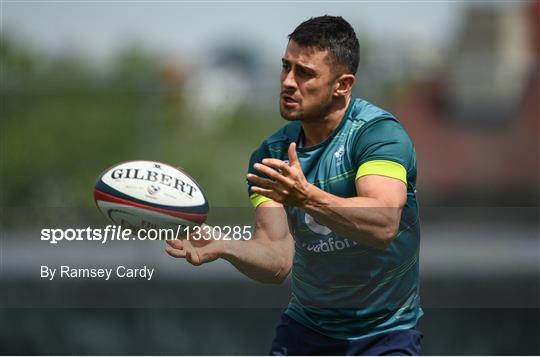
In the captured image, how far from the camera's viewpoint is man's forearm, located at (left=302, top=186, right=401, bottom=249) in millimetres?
5051

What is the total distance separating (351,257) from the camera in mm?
5609

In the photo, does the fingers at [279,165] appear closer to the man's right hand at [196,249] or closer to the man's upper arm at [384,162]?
the man's upper arm at [384,162]

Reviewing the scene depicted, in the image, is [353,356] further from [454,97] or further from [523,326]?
[454,97]

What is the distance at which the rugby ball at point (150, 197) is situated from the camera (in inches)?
228

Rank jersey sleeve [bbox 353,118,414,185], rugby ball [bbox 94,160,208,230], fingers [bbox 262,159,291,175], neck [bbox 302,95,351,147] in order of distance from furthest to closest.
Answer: rugby ball [bbox 94,160,208,230]
neck [bbox 302,95,351,147]
jersey sleeve [bbox 353,118,414,185]
fingers [bbox 262,159,291,175]

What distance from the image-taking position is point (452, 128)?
52.7 ft

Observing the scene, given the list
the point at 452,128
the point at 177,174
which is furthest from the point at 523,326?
the point at 452,128

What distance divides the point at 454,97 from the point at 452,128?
48 centimetres

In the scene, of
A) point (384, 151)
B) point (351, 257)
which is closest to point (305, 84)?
point (384, 151)

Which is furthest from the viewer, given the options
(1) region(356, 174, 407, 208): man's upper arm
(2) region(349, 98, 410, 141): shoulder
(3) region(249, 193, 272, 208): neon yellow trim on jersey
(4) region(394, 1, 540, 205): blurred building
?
(4) region(394, 1, 540, 205): blurred building

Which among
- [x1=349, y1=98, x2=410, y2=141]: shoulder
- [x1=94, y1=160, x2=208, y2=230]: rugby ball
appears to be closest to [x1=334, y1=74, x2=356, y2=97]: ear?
[x1=349, y1=98, x2=410, y2=141]: shoulder

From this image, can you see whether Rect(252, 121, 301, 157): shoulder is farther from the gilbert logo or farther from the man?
the gilbert logo

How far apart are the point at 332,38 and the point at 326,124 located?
1.52 ft

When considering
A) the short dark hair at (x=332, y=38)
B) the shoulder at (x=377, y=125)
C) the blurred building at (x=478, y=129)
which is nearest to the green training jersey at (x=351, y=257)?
the shoulder at (x=377, y=125)
